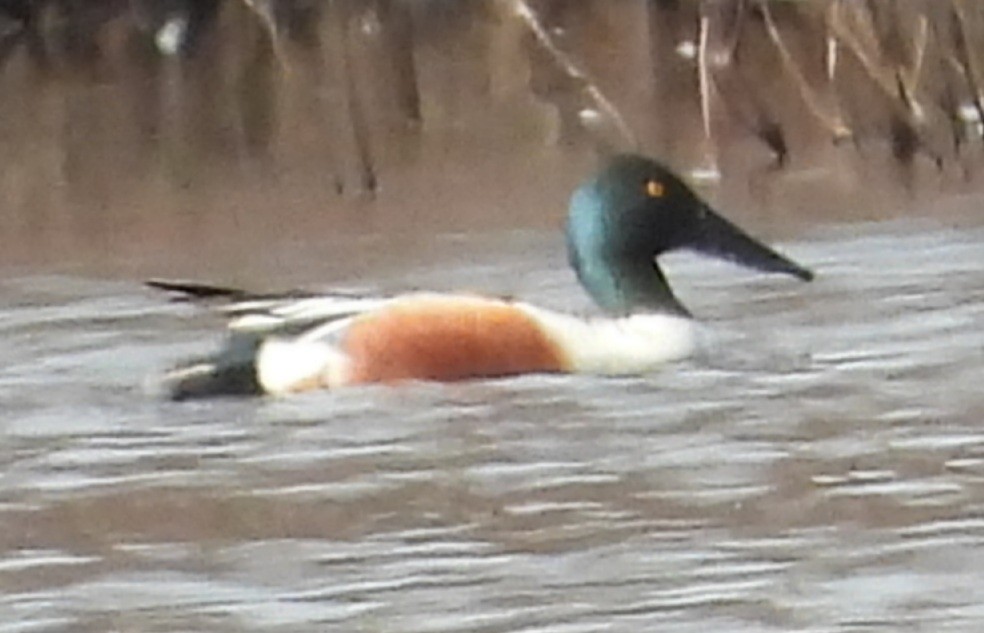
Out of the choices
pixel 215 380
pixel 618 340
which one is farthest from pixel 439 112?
pixel 215 380

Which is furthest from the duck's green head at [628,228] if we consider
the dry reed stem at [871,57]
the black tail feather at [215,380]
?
the dry reed stem at [871,57]

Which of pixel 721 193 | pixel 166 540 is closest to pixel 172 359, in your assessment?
pixel 166 540

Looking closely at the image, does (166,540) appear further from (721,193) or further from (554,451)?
(721,193)

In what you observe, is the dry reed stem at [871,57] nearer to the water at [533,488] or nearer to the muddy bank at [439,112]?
the muddy bank at [439,112]

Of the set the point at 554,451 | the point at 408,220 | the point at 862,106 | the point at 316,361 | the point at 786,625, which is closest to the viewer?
the point at 786,625

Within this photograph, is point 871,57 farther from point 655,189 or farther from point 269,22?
point 655,189
